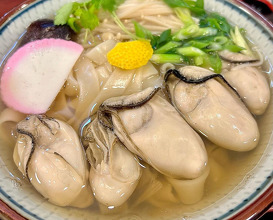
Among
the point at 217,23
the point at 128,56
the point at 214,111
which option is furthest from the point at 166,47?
the point at 214,111

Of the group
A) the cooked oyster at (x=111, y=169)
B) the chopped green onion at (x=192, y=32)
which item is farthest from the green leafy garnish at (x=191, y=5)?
the cooked oyster at (x=111, y=169)

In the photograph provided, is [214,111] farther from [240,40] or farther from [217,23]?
[217,23]

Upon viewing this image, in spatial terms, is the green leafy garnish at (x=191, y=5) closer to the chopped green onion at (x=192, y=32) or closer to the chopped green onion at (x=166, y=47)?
the chopped green onion at (x=192, y=32)

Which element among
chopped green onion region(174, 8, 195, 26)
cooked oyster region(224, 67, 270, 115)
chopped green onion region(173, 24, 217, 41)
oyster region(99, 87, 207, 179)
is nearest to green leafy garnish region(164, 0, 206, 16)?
chopped green onion region(174, 8, 195, 26)

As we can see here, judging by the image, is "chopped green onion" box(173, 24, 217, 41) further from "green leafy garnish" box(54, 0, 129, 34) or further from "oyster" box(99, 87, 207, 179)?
"oyster" box(99, 87, 207, 179)

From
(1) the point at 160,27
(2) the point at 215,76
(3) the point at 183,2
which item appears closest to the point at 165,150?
(2) the point at 215,76

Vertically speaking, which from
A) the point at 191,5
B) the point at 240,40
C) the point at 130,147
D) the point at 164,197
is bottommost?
the point at 164,197
